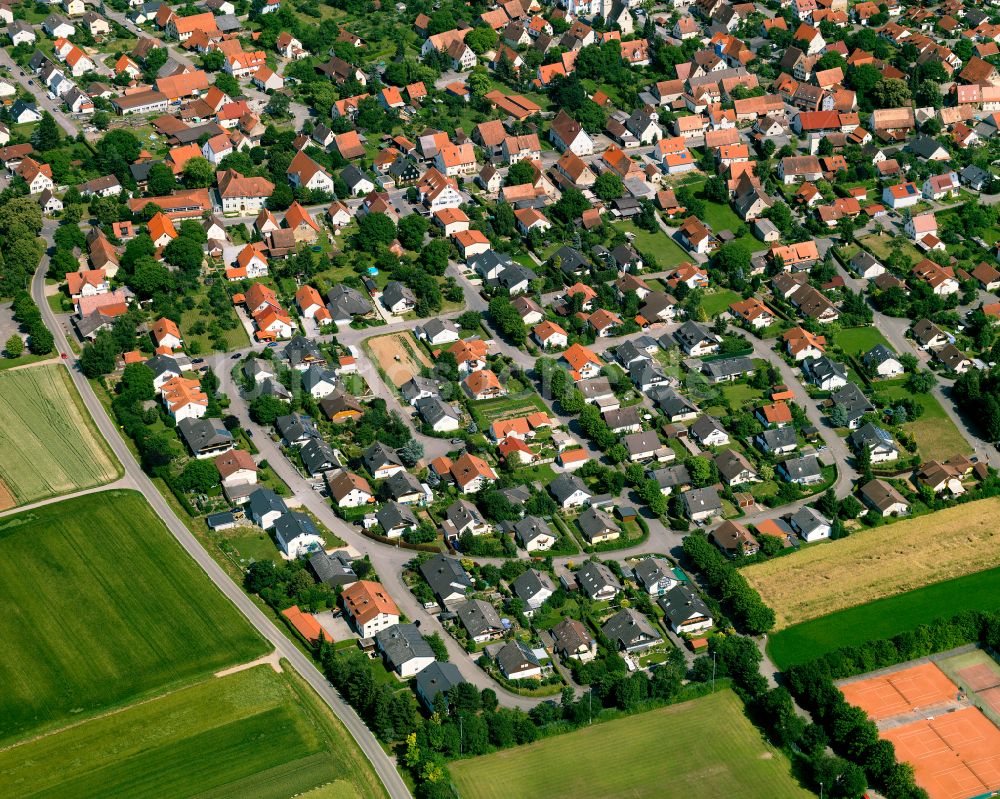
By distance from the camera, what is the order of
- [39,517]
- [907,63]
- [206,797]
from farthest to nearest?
1. [907,63]
2. [39,517]
3. [206,797]

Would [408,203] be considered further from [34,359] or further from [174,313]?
[34,359]

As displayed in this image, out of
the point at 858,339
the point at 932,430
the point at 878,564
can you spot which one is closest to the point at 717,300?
the point at 858,339

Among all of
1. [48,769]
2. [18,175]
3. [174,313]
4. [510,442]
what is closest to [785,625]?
[510,442]

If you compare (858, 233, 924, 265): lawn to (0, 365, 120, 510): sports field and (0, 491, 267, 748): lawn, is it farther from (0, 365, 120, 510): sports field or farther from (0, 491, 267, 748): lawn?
(0, 365, 120, 510): sports field

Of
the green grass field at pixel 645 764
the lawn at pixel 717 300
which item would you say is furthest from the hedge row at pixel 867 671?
the lawn at pixel 717 300

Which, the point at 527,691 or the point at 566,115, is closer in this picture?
the point at 527,691

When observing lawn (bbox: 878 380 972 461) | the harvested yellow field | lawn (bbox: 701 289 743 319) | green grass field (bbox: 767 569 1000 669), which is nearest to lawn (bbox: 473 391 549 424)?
lawn (bbox: 701 289 743 319)
